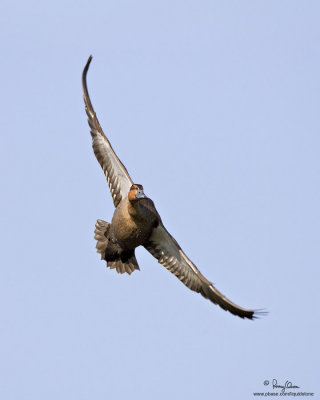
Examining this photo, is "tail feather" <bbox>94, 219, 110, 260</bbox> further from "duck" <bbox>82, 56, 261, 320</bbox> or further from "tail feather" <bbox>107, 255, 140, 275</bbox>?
"tail feather" <bbox>107, 255, 140, 275</bbox>

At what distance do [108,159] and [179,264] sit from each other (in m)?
2.14

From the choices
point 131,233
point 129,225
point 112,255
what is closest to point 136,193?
point 129,225

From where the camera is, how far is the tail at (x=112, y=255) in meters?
13.0

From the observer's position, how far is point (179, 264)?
12961 mm

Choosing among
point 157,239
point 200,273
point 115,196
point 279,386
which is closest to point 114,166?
point 115,196

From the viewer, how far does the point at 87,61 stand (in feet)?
41.2

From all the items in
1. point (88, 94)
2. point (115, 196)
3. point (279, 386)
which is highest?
point (88, 94)

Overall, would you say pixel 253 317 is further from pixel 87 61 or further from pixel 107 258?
pixel 87 61

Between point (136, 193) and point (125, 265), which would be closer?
point (136, 193)

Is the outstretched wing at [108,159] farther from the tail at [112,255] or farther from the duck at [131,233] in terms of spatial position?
the tail at [112,255]

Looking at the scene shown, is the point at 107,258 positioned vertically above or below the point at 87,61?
below

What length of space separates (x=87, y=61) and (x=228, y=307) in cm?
459

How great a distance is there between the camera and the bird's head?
459 inches

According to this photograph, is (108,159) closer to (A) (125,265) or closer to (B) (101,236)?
(B) (101,236)
